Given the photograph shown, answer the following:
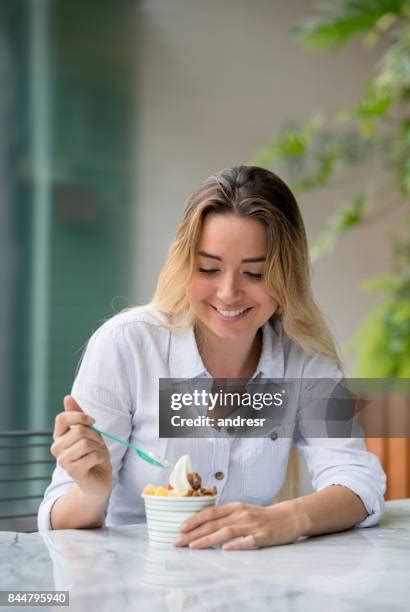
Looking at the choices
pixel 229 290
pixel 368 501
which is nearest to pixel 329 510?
pixel 368 501

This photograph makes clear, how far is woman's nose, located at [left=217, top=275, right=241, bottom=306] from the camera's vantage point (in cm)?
155

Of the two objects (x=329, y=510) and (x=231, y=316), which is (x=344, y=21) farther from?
(x=329, y=510)

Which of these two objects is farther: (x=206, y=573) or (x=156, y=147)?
(x=156, y=147)

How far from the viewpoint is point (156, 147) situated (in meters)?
3.99

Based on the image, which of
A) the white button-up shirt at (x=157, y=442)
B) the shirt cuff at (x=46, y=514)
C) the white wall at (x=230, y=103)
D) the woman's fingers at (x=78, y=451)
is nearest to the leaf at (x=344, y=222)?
the white wall at (x=230, y=103)

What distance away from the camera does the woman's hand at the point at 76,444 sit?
4.32 feet

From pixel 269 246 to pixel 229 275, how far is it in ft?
0.34

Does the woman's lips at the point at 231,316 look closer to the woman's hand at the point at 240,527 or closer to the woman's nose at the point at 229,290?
the woman's nose at the point at 229,290

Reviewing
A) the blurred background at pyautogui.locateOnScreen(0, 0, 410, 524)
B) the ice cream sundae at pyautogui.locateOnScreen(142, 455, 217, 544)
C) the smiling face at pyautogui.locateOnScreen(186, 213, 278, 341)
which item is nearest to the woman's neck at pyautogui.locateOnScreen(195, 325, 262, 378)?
the smiling face at pyautogui.locateOnScreen(186, 213, 278, 341)

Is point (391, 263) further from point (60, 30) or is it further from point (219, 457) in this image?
point (219, 457)

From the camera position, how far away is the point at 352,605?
3.25ft

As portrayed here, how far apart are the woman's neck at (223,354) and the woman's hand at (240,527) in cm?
42

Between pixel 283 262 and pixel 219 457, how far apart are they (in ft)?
1.31

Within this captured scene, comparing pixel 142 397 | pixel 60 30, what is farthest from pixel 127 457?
pixel 60 30
